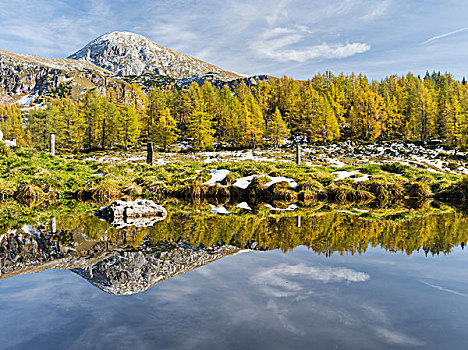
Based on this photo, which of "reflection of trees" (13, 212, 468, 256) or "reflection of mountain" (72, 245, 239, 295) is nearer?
"reflection of mountain" (72, 245, 239, 295)

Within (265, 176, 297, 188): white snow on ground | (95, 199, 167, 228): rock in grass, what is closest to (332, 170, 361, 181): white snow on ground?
(265, 176, 297, 188): white snow on ground

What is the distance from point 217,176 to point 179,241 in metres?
11.8

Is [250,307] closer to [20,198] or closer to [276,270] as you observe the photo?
[276,270]

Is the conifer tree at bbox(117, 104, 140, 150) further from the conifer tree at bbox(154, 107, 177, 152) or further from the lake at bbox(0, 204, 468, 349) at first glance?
the lake at bbox(0, 204, 468, 349)

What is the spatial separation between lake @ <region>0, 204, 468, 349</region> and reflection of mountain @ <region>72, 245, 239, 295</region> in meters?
0.02

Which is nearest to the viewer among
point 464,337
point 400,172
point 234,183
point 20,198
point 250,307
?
point 464,337

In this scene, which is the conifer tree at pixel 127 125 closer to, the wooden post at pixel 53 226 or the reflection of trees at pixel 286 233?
the wooden post at pixel 53 226

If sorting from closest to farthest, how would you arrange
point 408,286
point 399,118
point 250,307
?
point 250,307
point 408,286
point 399,118

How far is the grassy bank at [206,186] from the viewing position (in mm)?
16312

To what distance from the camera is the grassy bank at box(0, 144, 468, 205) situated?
53.5 feet

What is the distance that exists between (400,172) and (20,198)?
2191 centimetres

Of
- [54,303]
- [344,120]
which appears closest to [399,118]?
[344,120]

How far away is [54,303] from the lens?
3.90 m

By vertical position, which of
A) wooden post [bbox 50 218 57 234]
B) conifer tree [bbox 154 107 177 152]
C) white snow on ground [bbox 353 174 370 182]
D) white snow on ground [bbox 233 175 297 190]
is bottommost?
wooden post [bbox 50 218 57 234]
